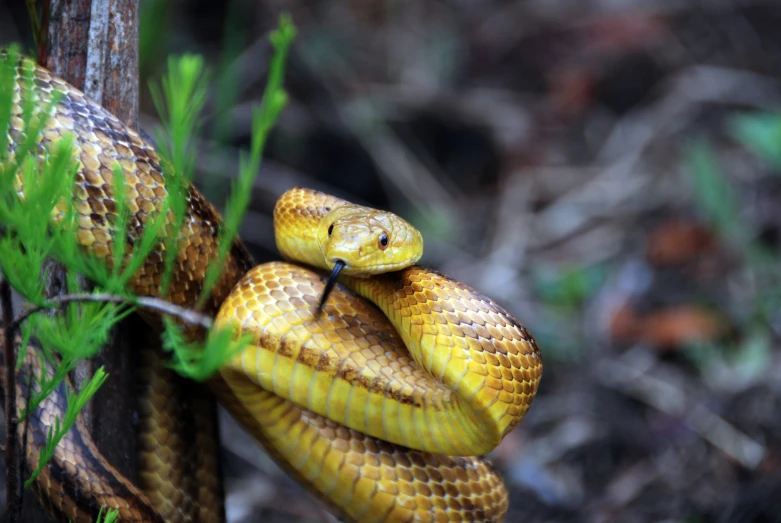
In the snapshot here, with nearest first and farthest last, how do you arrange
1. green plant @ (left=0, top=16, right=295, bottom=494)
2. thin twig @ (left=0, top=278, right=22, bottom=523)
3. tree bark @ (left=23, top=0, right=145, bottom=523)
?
green plant @ (left=0, top=16, right=295, bottom=494) → thin twig @ (left=0, top=278, right=22, bottom=523) → tree bark @ (left=23, top=0, right=145, bottom=523)

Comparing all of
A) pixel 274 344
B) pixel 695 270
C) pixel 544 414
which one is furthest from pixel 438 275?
pixel 695 270

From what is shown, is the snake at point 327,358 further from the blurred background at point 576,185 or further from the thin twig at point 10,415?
the blurred background at point 576,185

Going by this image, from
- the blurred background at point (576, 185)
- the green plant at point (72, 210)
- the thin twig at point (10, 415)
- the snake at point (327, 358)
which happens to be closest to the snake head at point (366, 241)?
the snake at point (327, 358)

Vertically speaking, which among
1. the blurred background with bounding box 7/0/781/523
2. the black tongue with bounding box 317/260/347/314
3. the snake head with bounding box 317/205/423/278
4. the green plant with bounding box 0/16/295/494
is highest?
the green plant with bounding box 0/16/295/494

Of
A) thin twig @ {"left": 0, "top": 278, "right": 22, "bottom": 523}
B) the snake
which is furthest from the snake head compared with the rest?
thin twig @ {"left": 0, "top": 278, "right": 22, "bottom": 523}

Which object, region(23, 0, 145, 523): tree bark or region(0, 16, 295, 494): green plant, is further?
region(23, 0, 145, 523): tree bark

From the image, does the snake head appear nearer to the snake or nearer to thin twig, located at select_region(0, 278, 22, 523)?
the snake

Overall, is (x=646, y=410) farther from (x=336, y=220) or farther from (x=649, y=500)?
(x=336, y=220)
